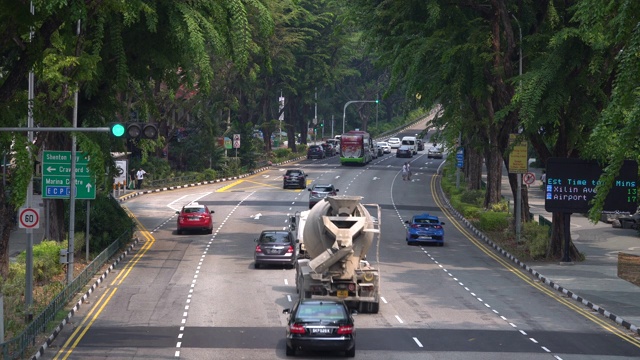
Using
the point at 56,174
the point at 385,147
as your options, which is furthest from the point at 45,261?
the point at 385,147

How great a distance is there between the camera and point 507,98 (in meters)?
45.1

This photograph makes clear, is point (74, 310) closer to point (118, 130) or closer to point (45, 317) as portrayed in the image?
point (45, 317)

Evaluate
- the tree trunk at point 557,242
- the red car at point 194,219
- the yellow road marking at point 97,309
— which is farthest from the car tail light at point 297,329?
the red car at point 194,219

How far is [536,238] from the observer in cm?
4603

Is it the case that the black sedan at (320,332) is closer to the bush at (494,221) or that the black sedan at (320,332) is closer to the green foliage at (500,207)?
the bush at (494,221)

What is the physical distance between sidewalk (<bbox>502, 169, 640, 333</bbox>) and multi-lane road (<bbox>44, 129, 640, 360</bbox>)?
69cm

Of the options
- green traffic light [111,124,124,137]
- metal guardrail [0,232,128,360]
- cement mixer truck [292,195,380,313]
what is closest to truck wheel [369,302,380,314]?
cement mixer truck [292,195,380,313]

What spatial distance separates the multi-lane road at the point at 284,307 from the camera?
2495 centimetres

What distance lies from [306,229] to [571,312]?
904 cm

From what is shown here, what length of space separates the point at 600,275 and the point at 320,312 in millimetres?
20268

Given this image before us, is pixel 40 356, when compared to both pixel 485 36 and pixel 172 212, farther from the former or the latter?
pixel 172 212

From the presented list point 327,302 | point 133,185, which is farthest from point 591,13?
point 133,185

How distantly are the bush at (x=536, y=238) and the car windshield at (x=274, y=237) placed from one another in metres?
12.0

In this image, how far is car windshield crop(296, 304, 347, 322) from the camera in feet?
76.8
